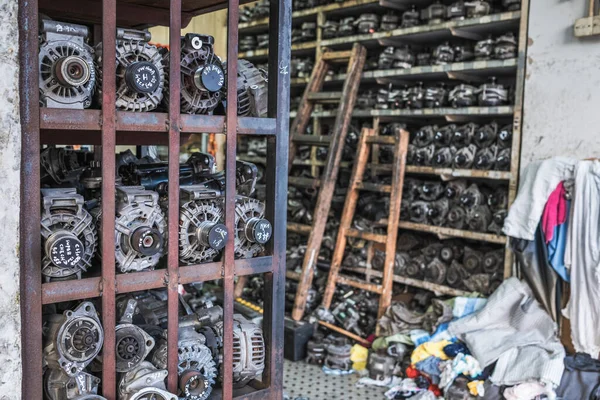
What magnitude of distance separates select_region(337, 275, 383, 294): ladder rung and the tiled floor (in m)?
0.78

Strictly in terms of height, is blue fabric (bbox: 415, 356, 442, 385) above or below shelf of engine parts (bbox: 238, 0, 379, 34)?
below

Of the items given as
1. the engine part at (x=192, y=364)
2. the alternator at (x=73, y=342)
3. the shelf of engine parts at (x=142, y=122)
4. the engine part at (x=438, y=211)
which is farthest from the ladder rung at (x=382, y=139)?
the alternator at (x=73, y=342)

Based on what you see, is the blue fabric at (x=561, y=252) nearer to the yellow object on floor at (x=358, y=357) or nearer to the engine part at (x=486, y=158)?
the engine part at (x=486, y=158)

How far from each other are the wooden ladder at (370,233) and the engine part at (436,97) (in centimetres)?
34

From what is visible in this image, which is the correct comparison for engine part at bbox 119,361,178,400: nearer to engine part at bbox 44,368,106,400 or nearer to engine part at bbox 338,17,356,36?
engine part at bbox 44,368,106,400

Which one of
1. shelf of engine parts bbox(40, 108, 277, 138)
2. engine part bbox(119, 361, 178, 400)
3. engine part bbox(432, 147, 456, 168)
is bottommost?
engine part bbox(119, 361, 178, 400)

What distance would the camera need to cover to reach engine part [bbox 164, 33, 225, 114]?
1.96 m

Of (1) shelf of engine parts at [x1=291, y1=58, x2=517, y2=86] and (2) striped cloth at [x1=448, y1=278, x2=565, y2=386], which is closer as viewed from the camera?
(2) striped cloth at [x1=448, y1=278, x2=565, y2=386]

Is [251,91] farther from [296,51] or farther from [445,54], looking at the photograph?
[296,51]

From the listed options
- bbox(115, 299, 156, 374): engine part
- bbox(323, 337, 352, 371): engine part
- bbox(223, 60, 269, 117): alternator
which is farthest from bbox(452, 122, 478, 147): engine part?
bbox(115, 299, 156, 374): engine part

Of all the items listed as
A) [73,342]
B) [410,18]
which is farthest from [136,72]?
[410,18]

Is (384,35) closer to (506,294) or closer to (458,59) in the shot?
(458,59)

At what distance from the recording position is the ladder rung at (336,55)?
5513 mm

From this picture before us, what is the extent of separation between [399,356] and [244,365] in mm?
2483
